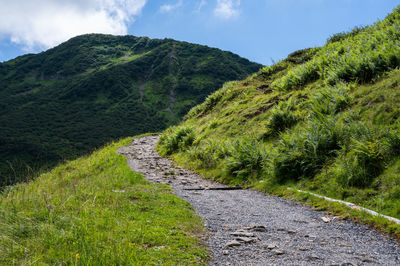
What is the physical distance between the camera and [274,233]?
4.91 m

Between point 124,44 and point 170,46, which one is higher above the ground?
point 124,44

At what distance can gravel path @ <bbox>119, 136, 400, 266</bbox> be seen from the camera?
3.82m

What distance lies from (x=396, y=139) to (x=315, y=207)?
274 cm

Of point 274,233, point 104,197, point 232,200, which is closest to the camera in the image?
point 274,233

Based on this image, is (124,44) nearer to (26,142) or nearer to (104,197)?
(26,142)

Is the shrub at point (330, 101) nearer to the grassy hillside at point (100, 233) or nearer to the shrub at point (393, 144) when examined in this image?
the shrub at point (393, 144)

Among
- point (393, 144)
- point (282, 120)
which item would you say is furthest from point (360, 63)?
point (393, 144)

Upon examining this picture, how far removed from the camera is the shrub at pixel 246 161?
10156 mm

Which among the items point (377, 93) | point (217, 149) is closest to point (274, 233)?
point (377, 93)

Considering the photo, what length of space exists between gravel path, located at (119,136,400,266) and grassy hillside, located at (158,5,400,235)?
1.19m

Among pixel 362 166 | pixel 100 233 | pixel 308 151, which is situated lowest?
pixel 362 166

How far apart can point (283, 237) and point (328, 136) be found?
16.5 feet

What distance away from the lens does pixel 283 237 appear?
4.68 m

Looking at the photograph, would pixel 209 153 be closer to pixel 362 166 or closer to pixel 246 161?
pixel 246 161
